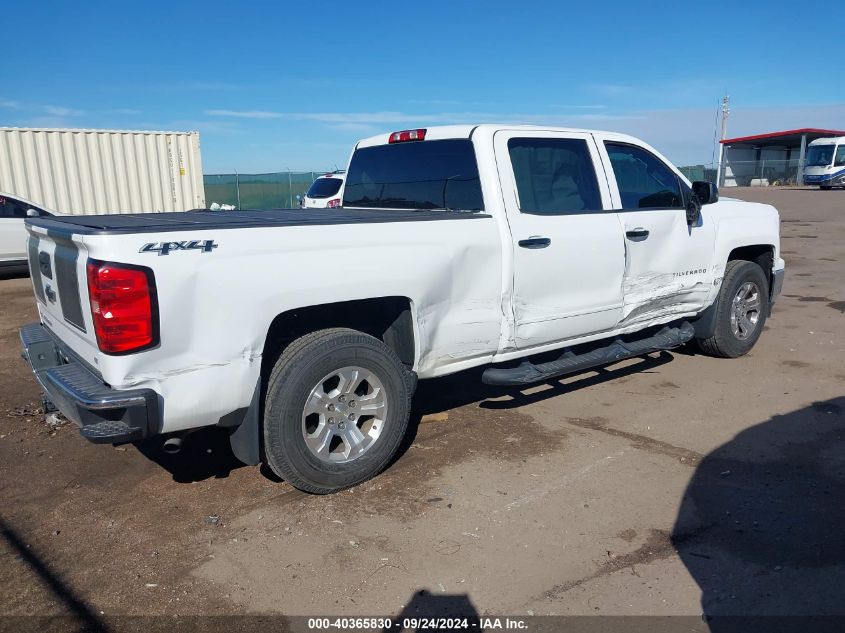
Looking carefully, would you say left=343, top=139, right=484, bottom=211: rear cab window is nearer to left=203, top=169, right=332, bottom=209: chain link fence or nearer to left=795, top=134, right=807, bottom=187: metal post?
left=203, top=169, right=332, bottom=209: chain link fence

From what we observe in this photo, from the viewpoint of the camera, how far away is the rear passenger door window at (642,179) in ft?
17.7

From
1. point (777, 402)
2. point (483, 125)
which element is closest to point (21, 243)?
point (483, 125)

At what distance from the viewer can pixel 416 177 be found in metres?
5.25

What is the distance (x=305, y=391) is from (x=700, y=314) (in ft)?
13.3

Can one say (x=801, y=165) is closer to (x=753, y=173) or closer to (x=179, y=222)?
(x=753, y=173)

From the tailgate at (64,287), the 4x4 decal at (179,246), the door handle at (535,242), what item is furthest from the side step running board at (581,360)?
the tailgate at (64,287)

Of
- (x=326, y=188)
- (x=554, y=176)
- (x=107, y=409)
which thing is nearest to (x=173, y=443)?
(x=107, y=409)

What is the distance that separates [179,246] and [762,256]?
5.62 metres

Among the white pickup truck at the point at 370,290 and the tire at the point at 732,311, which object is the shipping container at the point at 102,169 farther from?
the tire at the point at 732,311

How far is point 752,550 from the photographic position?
343 centimetres

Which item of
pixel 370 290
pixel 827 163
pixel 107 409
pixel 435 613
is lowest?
pixel 435 613

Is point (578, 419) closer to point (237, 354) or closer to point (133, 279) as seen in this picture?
point (237, 354)

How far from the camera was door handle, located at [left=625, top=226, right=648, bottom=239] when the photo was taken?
17.1 ft

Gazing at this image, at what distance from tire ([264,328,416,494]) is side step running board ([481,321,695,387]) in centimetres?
70
